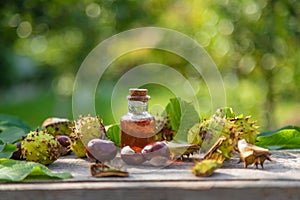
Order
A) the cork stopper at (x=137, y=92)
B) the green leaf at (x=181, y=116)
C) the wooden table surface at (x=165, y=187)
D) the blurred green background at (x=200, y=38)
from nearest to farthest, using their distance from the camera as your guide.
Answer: the wooden table surface at (x=165, y=187)
the cork stopper at (x=137, y=92)
the green leaf at (x=181, y=116)
the blurred green background at (x=200, y=38)

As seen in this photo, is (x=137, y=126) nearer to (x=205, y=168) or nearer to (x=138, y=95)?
(x=138, y=95)

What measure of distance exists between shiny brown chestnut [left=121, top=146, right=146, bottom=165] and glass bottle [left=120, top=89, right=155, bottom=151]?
0.19ft

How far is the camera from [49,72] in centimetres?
671

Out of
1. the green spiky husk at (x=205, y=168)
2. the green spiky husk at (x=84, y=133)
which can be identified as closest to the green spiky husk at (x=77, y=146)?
the green spiky husk at (x=84, y=133)

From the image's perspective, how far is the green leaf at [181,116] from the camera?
1831 millimetres

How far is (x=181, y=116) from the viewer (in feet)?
6.06

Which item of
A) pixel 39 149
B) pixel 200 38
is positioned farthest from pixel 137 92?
pixel 200 38

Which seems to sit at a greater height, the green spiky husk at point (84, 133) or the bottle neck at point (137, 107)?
the bottle neck at point (137, 107)

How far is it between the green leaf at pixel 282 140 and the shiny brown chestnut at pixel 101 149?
0.56 metres

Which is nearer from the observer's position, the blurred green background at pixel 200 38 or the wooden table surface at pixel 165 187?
the wooden table surface at pixel 165 187

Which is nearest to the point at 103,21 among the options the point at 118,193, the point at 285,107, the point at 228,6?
the point at 228,6

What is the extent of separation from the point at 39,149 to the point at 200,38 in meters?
2.44

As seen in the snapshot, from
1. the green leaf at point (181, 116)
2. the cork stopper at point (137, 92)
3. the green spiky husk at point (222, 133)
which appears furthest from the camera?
the green leaf at point (181, 116)

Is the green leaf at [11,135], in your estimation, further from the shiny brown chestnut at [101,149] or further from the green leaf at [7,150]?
the shiny brown chestnut at [101,149]
